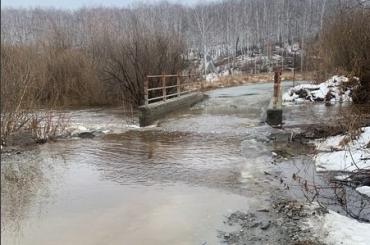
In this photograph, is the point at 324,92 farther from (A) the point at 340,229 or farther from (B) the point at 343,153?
(A) the point at 340,229

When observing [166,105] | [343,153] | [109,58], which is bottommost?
[343,153]

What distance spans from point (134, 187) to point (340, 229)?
324 centimetres

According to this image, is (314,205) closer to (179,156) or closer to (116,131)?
(179,156)

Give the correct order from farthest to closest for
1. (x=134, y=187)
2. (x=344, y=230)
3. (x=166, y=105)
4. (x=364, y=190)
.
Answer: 1. (x=166, y=105)
2. (x=134, y=187)
3. (x=364, y=190)
4. (x=344, y=230)

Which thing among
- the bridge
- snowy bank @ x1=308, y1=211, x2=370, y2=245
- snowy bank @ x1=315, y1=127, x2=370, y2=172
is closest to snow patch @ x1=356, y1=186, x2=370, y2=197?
snowy bank @ x1=315, y1=127, x2=370, y2=172

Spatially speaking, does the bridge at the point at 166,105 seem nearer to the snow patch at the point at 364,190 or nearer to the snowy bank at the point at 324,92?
the snowy bank at the point at 324,92

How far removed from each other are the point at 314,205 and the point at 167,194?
2.12 m

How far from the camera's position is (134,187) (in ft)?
23.3

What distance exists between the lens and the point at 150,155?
31.4ft

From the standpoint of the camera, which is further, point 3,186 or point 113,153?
point 113,153

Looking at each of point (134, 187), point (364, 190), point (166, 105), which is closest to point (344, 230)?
point (364, 190)

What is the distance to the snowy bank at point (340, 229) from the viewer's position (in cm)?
491

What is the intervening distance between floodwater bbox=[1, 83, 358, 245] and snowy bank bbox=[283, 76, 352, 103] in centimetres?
1079

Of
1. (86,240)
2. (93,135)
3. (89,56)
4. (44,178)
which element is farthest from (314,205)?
(89,56)
